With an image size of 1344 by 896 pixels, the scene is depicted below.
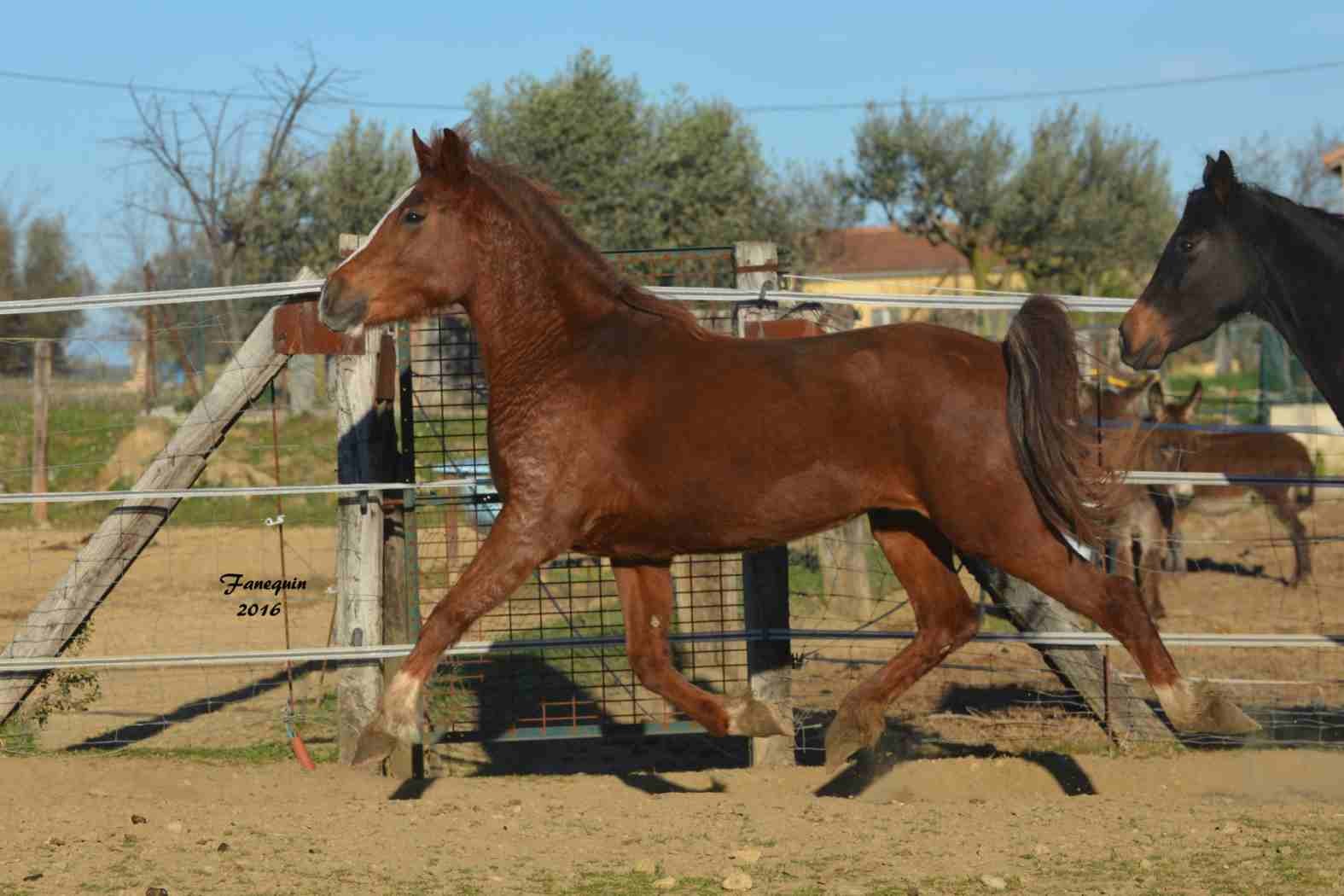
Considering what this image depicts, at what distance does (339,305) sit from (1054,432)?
2.67 metres

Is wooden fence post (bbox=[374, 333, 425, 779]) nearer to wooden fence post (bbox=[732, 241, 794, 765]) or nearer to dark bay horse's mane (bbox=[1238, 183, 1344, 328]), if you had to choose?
wooden fence post (bbox=[732, 241, 794, 765])

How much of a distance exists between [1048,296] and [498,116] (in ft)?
93.3

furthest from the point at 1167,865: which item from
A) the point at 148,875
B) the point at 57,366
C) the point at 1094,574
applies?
the point at 57,366

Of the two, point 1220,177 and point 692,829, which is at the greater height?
point 1220,177

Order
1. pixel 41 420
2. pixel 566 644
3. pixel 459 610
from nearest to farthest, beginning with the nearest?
pixel 459 610 → pixel 566 644 → pixel 41 420

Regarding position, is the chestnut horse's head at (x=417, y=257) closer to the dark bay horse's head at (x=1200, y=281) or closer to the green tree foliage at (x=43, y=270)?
the dark bay horse's head at (x=1200, y=281)

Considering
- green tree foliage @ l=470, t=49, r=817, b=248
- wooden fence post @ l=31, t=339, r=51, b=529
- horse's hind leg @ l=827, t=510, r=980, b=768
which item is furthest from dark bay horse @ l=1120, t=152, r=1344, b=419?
green tree foliage @ l=470, t=49, r=817, b=248

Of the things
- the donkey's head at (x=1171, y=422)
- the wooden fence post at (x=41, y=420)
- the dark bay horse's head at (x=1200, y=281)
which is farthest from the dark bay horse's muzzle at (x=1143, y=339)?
the wooden fence post at (x=41, y=420)

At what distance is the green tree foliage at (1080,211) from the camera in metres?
37.9

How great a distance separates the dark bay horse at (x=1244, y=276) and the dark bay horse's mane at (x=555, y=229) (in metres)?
1.83

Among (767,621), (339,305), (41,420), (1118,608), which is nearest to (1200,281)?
(1118,608)

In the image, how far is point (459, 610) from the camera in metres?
5.29

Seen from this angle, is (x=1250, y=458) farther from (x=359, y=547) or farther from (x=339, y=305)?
(x=339, y=305)

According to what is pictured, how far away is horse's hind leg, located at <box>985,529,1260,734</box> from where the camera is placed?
209 inches
